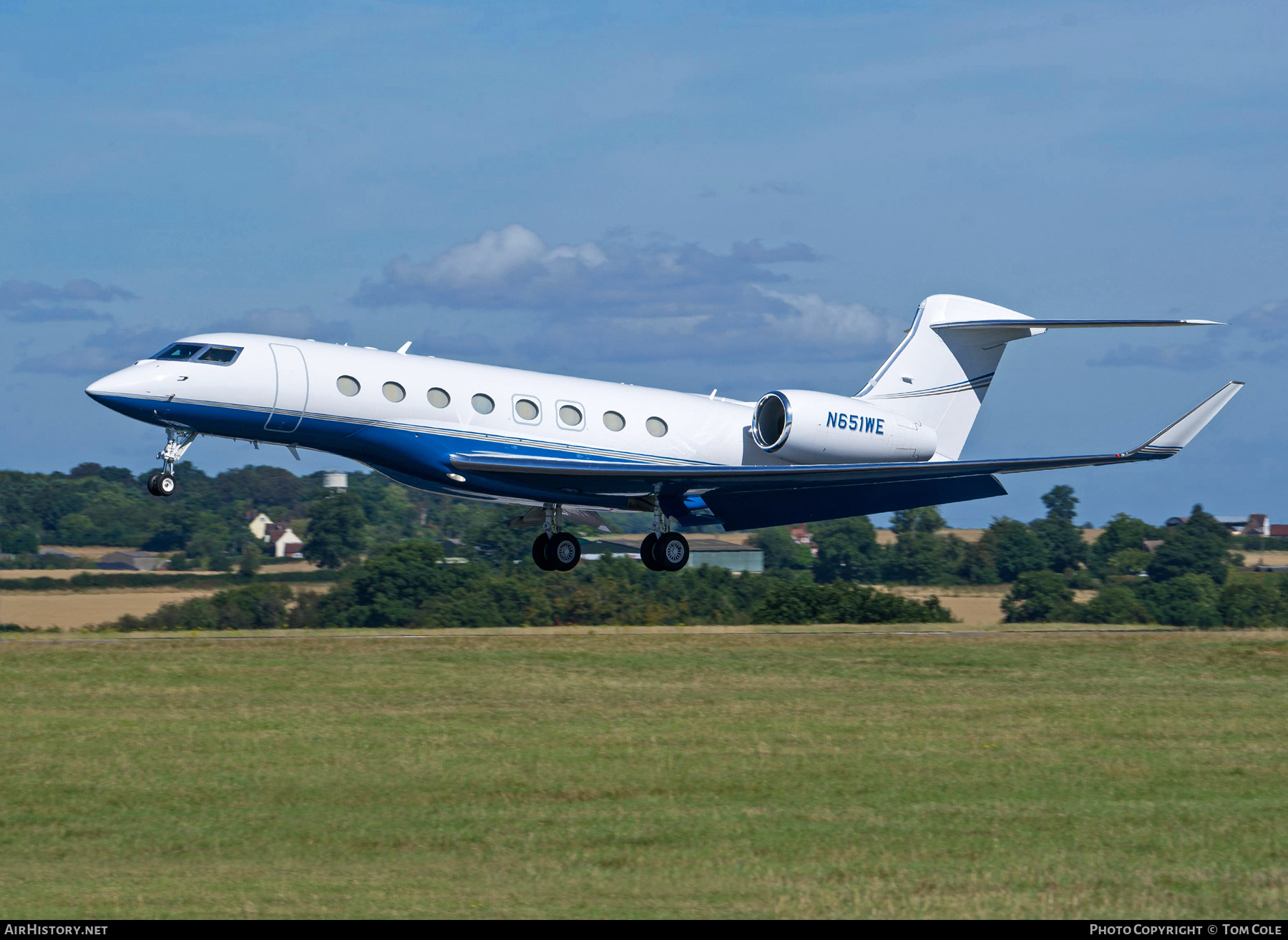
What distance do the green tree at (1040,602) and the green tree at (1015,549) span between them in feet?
32.4

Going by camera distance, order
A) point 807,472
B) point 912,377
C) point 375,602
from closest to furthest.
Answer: point 807,472, point 912,377, point 375,602

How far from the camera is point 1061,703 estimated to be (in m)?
19.9

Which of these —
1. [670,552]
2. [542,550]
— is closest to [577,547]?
[542,550]

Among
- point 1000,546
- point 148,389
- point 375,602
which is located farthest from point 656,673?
point 1000,546

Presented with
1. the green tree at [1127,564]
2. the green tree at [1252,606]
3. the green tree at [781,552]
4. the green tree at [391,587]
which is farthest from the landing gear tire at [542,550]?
the green tree at [1127,564]

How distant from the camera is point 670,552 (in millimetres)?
27172

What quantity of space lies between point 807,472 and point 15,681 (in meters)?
13.4

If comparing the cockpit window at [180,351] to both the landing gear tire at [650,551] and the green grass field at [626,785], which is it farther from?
the landing gear tire at [650,551]

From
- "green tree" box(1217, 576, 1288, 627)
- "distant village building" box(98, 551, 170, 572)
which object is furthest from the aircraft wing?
"distant village building" box(98, 551, 170, 572)

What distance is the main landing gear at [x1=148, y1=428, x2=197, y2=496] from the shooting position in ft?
71.2

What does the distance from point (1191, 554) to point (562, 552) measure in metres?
62.7

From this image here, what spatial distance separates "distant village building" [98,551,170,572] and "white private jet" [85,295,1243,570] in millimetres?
45576

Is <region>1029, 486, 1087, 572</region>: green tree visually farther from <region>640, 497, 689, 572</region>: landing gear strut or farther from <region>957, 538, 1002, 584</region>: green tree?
<region>640, 497, 689, 572</region>: landing gear strut
